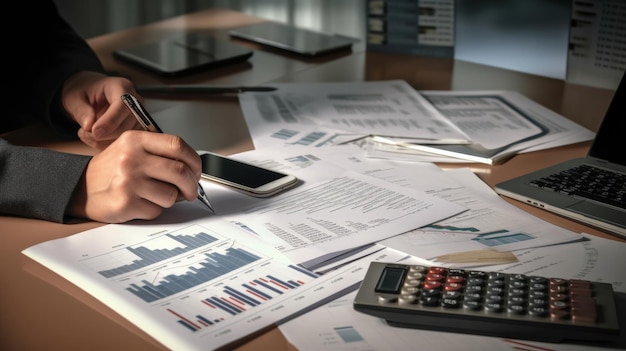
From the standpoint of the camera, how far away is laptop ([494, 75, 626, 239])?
36.1 inches

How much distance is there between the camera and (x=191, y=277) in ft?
2.54

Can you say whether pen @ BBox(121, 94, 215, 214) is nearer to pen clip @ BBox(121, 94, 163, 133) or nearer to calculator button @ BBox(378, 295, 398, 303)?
pen clip @ BBox(121, 94, 163, 133)

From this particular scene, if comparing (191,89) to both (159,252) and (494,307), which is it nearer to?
(159,252)

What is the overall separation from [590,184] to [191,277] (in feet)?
1.73

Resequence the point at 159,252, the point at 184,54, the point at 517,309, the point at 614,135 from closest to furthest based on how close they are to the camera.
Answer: the point at 517,309 < the point at 159,252 < the point at 614,135 < the point at 184,54

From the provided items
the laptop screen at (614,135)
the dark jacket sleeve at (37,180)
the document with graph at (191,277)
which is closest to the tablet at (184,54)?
the dark jacket sleeve at (37,180)

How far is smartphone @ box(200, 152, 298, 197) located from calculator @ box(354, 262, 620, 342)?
278mm

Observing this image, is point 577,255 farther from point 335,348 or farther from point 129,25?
point 129,25

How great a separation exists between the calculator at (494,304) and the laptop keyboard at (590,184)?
9.8 inches

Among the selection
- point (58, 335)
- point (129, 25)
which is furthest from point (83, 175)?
point (129, 25)

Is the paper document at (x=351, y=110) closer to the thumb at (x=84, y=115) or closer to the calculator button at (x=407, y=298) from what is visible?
the thumb at (x=84, y=115)

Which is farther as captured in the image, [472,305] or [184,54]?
[184,54]

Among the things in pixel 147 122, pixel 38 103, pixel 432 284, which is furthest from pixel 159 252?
pixel 38 103

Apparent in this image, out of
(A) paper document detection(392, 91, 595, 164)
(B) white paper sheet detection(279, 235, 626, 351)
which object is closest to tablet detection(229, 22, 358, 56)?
(A) paper document detection(392, 91, 595, 164)
